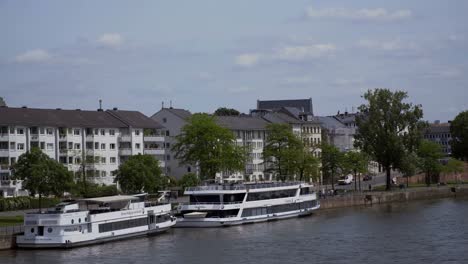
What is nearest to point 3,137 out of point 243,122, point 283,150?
point 283,150

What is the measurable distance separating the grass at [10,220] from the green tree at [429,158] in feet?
309

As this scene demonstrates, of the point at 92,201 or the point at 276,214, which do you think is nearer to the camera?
the point at 92,201

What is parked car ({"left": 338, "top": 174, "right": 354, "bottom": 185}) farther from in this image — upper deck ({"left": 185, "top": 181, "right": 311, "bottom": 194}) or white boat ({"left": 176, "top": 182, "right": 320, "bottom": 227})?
upper deck ({"left": 185, "top": 181, "right": 311, "bottom": 194})

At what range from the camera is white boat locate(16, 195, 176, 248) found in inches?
3344

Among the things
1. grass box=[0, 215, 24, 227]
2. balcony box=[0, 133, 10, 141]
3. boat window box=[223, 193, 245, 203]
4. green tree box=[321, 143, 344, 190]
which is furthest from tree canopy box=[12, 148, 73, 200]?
green tree box=[321, 143, 344, 190]

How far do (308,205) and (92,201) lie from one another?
120 feet

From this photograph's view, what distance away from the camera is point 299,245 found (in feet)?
276

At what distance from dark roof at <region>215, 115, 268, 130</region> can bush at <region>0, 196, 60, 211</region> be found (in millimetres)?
63768

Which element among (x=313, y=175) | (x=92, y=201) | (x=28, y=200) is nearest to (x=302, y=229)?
(x=92, y=201)

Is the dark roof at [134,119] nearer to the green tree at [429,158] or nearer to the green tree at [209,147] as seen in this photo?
the green tree at [209,147]

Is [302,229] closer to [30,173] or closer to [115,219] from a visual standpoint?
[115,219]

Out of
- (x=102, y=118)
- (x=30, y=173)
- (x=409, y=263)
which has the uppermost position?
(x=102, y=118)

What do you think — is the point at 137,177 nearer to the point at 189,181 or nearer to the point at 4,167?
the point at 189,181

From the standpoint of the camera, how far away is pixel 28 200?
11544cm
